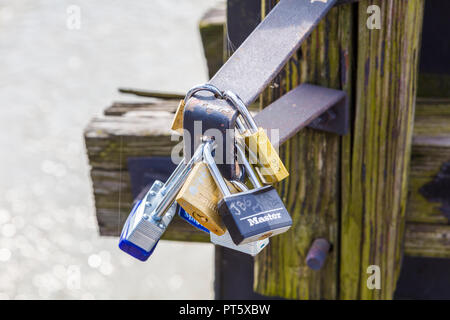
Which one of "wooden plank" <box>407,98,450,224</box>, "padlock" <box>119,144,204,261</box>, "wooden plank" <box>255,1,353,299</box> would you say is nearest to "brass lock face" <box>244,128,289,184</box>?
"padlock" <box>119,144,204,261</box>

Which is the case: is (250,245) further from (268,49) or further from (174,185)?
(268,49)

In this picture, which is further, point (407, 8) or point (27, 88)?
point (27, 88)

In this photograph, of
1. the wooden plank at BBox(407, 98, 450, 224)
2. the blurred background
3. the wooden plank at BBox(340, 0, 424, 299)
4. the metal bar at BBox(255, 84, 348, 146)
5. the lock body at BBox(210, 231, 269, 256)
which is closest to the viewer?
the lock body at BBox(210, 231, 269, 256)

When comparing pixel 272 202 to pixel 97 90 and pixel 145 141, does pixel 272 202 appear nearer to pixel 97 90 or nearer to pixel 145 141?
pixel 145 141

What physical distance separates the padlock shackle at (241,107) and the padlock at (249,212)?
84 mm

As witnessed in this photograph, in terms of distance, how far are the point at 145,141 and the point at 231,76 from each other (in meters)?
0.71

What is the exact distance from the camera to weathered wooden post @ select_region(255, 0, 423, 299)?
1.63m

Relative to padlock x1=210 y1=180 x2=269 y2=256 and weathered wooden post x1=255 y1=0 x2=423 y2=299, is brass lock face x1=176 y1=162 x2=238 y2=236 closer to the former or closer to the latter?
padlock x1=210 y1=180 x2=269 y2=256

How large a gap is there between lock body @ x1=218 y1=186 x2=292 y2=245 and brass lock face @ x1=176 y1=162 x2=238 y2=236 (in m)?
0.03

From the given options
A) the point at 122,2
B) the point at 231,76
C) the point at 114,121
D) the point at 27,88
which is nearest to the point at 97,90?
the point at 27,88

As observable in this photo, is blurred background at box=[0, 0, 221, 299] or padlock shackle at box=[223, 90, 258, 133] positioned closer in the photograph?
padlock shackle at box=[223, 90, 258, 133]

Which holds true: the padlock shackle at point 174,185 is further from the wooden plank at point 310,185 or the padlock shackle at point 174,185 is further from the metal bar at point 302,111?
the wooden plank at point 310,185

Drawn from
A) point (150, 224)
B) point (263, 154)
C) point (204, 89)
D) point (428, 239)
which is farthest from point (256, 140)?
point (428, 239)

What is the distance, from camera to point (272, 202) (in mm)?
1127
